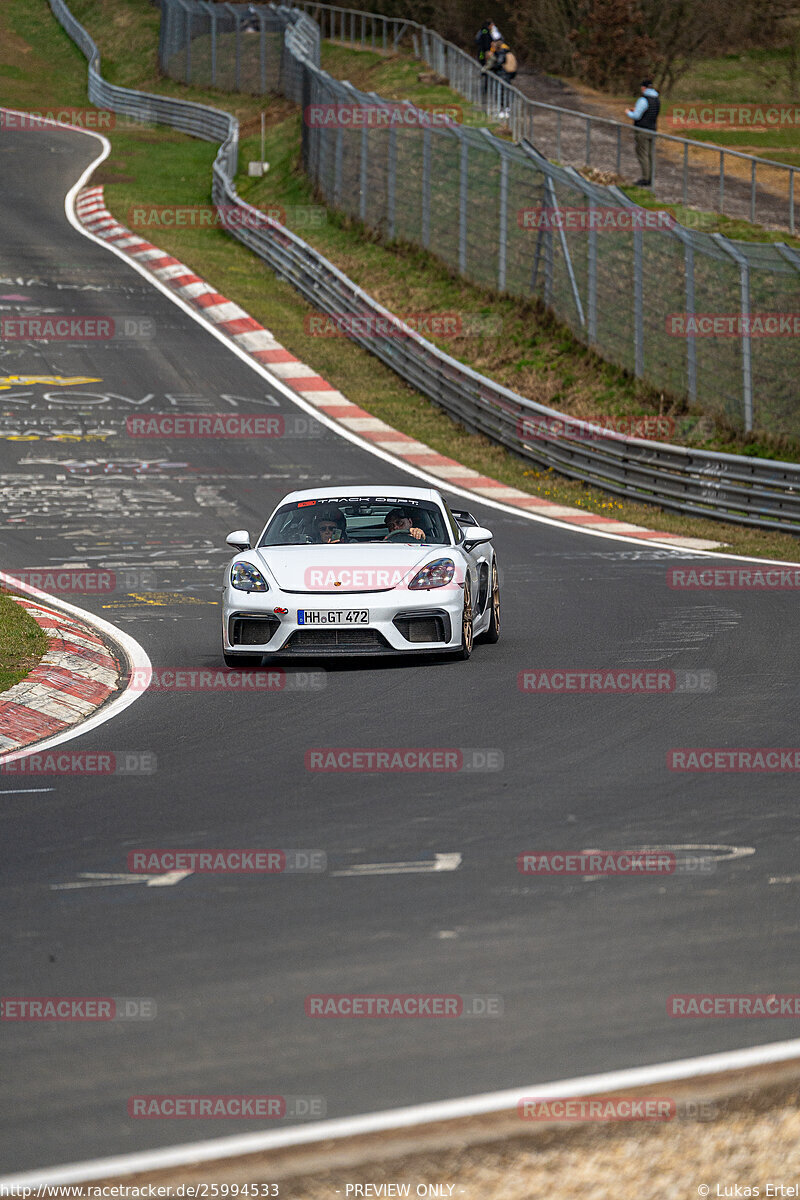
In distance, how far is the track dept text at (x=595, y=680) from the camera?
10516 millimetres

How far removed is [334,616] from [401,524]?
1.56 meters

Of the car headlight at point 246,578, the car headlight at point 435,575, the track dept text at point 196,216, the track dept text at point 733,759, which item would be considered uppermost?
the track dept text at point 733,759

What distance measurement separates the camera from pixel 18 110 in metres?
56.5

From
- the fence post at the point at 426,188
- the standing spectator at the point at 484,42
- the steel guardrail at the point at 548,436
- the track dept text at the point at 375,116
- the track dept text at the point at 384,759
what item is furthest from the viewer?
the standing spectator at the point at 484,42

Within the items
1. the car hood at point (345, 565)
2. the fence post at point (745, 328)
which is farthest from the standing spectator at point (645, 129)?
the car hood at point (345, 565)

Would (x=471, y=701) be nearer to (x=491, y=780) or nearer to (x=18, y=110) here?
(x=491, y=780)

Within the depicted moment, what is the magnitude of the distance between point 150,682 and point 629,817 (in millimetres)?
4859

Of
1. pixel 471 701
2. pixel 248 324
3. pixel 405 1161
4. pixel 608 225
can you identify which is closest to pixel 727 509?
pixel 608 225

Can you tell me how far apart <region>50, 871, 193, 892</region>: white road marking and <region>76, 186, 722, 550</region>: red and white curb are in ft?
44.4

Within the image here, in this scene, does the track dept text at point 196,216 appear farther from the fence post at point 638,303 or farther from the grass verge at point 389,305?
the fence post at point 638,303

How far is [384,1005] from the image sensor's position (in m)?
4.88

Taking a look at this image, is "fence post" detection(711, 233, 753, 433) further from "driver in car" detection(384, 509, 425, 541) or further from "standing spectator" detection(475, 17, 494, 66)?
"standing spectator" detection(475, 17, 494, 66)

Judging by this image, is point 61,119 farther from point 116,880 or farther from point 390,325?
point 116,880

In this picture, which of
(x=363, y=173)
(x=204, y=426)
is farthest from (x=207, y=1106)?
(x=363, y=173)
